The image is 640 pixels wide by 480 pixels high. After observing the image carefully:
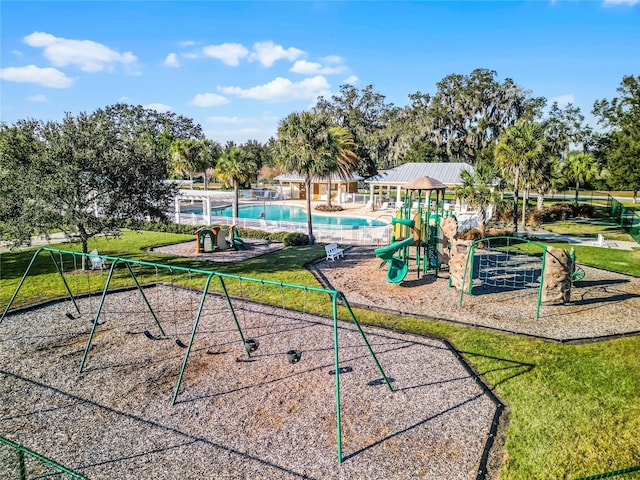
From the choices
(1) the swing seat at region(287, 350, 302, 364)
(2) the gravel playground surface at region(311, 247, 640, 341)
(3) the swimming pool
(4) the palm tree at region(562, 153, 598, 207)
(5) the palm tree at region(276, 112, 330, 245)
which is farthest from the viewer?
(4) the palm tree at region(562, 153, 598, 207)

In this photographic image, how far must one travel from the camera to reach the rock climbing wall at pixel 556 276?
12594 millimetres

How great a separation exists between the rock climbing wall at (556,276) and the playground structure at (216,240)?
1441 centimetres

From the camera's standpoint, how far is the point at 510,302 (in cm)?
1337

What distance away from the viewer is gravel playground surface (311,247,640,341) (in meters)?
11.3

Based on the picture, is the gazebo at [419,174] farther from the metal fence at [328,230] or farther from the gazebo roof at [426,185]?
the gazebo roof at [426,185]

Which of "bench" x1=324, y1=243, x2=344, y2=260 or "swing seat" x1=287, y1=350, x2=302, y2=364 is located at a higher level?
"bench" x1=324, y1=243, x2=344, y2=260

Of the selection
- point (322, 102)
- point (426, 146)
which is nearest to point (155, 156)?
point (426, 146)

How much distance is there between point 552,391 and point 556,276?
5814 mm

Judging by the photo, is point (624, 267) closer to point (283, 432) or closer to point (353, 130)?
point (283, 432)

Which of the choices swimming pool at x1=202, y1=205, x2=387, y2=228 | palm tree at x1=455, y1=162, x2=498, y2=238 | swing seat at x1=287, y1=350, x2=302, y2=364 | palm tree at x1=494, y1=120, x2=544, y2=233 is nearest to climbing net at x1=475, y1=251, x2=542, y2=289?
palm tree at x1=455, y1=162, x2=498, y2=238

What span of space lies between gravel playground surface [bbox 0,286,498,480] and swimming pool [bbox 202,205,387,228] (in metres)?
22.7

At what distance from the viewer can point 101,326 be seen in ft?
37.6

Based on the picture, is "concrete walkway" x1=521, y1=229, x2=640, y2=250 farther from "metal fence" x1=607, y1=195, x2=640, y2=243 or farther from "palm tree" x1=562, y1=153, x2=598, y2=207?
"palm tree" x1=562, y1=153, x2=598, y2=207

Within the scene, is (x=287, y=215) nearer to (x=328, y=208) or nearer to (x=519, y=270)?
(x=328, y=208)
